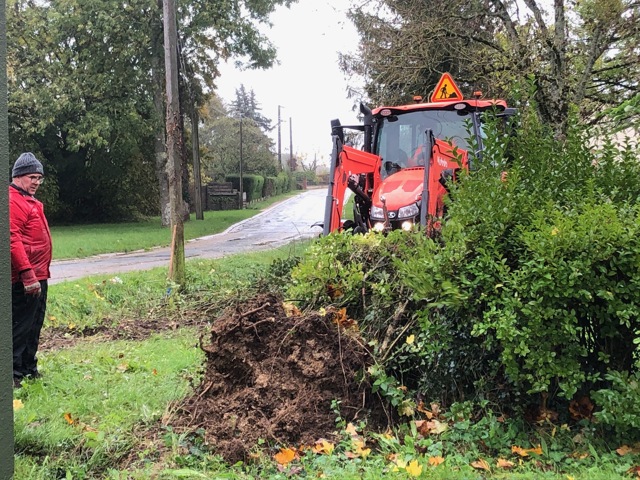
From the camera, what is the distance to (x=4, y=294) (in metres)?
2.63

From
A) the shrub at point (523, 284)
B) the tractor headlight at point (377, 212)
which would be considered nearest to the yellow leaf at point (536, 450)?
the shrub at point (523, 284)

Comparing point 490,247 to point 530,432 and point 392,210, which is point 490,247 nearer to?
point 530,432

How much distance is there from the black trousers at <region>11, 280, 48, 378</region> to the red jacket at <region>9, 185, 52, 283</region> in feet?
0.62

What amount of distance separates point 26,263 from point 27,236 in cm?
39

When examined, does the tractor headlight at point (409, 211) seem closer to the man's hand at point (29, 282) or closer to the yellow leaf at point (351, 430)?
the yellow leaf at point (351, 430)

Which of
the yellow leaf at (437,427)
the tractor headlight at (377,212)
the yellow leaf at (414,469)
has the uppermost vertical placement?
the tractor headlight at (377,212)

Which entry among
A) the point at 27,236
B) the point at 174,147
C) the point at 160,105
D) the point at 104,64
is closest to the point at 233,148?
the point at 160,105

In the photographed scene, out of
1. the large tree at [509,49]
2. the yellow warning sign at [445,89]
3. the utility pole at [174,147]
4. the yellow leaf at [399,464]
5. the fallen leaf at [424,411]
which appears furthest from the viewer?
the large tree at [509,49]

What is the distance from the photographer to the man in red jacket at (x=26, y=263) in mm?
4797

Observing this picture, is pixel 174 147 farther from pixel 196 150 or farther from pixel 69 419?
pixel 196 150

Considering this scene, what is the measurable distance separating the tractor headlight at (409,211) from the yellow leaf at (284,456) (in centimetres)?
428

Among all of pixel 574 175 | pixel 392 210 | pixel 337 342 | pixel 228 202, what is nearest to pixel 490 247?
pixel 574 175

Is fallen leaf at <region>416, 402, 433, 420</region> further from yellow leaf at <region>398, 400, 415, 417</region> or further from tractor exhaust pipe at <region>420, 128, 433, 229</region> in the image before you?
tractor exhaust pipe at <region>420, 128, 433, 229</region>

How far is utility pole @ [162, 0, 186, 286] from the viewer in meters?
9.47
